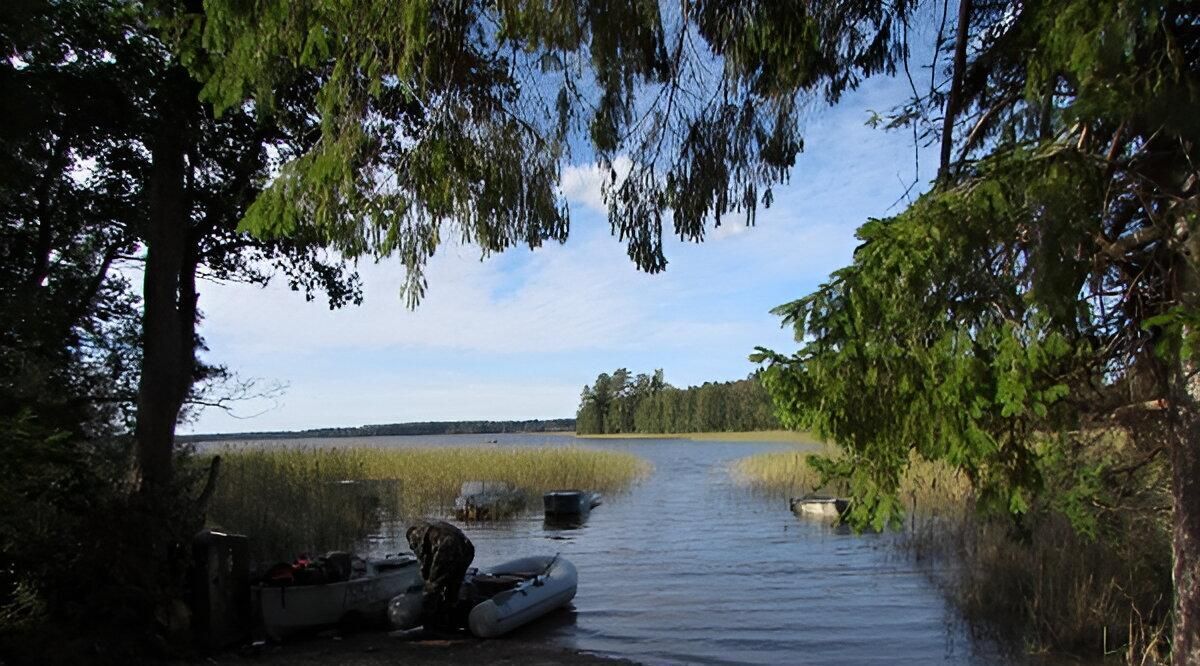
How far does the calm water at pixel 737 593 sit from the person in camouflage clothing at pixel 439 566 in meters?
0.97

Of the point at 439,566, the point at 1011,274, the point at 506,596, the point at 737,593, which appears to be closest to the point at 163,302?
the point at 439,566

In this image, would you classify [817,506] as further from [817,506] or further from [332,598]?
[332,598]

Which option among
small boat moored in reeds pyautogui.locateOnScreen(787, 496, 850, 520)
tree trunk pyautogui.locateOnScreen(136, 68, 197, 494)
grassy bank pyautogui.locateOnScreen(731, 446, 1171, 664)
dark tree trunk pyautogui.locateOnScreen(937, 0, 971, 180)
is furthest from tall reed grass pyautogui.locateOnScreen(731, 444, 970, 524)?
dark tree trunk pyautogui.locateOnScreen(937, 0, 971, 180)

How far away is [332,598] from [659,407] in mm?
112919

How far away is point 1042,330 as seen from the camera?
3.26m

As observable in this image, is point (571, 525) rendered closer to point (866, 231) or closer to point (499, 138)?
point (499, 138)

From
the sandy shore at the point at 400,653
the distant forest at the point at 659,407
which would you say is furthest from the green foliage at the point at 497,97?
the distant forest at the point at 659,407

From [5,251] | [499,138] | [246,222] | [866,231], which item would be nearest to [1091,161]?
[866,231]

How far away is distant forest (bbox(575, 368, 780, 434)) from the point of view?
10906 centimetres

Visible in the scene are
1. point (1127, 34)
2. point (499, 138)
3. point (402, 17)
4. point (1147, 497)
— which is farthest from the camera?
point (1147, 497)

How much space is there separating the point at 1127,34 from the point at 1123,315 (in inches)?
76.5

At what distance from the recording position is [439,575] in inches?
423

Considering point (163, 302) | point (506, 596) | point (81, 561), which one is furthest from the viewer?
point (506, 596)

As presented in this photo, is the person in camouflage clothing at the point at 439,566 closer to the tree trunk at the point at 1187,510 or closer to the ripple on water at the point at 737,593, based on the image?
the ripple on water at the point at 737,593
